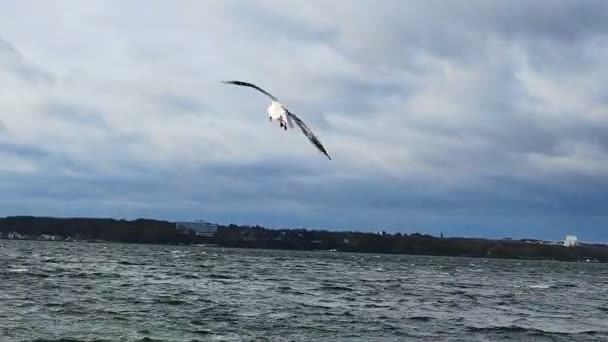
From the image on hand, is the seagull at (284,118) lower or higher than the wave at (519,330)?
higher

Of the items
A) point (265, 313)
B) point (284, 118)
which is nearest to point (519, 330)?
point (265, 313)

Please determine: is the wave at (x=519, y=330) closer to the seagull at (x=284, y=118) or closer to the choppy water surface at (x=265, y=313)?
the choppy water surface at (x=265, y=313)

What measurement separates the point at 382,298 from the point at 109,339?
76.3ft

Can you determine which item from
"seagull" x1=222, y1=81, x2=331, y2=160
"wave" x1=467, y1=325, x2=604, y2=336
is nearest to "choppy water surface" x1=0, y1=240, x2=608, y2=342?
"wave" x1=467, y1=325, x2=604, y2=336

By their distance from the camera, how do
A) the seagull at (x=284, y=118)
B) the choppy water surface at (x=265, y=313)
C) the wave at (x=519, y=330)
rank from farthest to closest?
the wave at (x=519, y=330) → the choppy water surface at (x=265, y=313) → the seagull at (x=284, y=118)

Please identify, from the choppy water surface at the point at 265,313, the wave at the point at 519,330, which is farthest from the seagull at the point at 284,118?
the wave at the point at 519,330

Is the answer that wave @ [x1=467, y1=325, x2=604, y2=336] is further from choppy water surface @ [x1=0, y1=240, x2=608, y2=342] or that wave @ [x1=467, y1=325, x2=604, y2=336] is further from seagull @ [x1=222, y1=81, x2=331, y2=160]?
seagull @ [x1=222, y1=81, x2=331, y2=160]

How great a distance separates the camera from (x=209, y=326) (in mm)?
29219

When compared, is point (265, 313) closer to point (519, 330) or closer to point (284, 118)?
point (519, 330)

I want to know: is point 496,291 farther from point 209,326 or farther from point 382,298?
point 209,326

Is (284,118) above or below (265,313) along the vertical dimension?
above

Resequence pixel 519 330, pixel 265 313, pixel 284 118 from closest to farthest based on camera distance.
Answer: pixel 284 118 → pixel 519 330 → pixel 265 313

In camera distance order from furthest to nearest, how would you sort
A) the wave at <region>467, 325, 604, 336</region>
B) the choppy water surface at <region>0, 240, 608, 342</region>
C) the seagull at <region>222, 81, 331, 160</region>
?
the wave at <region>467, 325, 604, 336</region>, the choppy water surface at <region>0, 240, 608, 342</region>, the seagull at <region>222, 81, 331, 160</region>

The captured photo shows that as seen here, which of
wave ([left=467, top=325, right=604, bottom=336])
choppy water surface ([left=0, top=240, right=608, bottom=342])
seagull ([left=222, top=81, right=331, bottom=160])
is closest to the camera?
seagull ([left=222, top=81, right=331, bottom=160])
